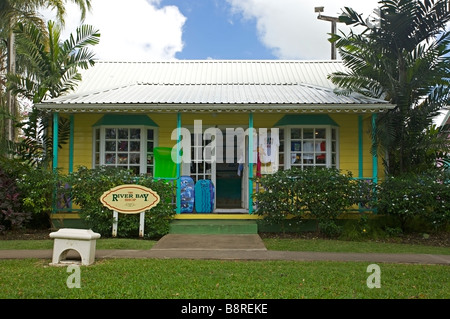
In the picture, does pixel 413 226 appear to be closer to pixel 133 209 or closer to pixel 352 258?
A: pixel 352 258

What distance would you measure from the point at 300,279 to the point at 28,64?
9185 millimetres

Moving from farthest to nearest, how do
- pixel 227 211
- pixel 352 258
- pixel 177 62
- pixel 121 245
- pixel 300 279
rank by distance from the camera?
pixel 177 62 → pixel 227 211 → pixel 121 245 → pixel 352 258 → pixel 300 279

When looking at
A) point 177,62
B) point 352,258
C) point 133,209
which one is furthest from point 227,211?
point 177,62

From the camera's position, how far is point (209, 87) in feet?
39.7

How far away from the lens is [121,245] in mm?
8016

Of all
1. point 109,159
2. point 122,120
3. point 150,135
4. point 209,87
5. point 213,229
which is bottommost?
point 213,229

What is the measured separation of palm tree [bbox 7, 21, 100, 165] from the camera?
34.8 feet

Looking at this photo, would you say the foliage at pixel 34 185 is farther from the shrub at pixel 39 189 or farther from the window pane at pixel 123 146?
the window pane at pixel 123 146

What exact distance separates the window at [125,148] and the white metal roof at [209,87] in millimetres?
1018

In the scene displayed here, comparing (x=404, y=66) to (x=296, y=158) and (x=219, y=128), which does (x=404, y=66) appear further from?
(x=219, y=128)

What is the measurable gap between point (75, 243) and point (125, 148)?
Result: 506cm

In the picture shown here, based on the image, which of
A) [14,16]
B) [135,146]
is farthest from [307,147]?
[14,16]

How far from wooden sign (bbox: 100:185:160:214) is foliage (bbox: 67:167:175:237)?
0.28 m

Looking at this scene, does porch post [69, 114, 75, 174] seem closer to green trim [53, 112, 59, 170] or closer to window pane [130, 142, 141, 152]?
green trim [53, 112, 59, 170]
